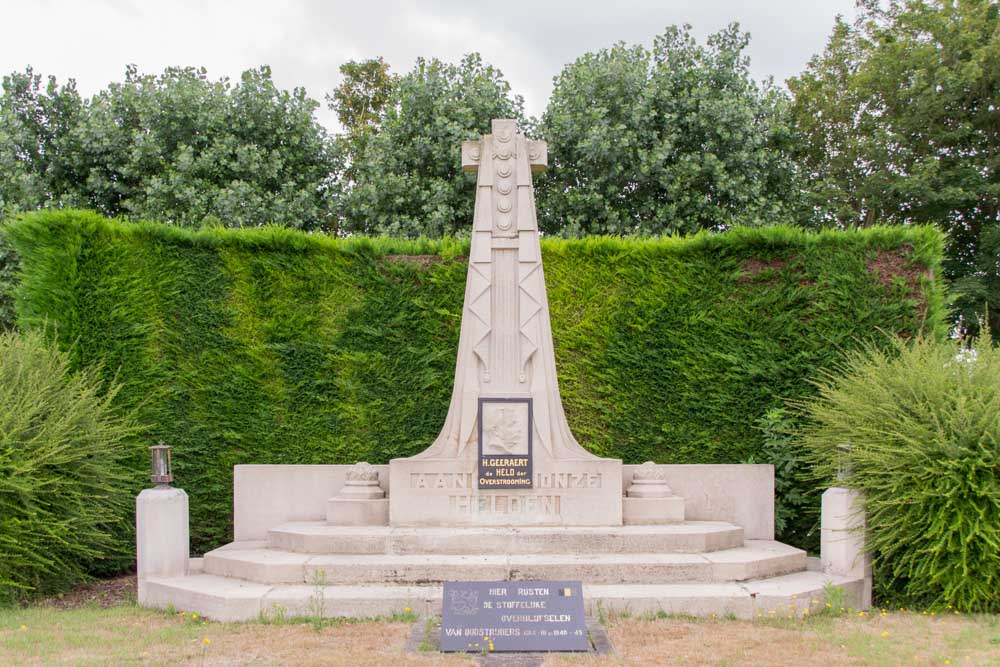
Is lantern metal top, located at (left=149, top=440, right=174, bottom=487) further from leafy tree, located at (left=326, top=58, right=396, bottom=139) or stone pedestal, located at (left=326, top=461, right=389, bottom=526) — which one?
leafy tree, located at (left=326, top=58, right=396, bottom=139)

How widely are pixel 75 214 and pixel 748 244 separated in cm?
757

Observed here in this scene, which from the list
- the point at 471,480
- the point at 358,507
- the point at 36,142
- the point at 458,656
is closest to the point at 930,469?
the point at 471,480

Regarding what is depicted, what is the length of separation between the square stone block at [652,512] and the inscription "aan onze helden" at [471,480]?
0.45 m

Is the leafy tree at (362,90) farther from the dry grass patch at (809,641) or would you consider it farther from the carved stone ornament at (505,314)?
the dry grass patch at (809,641)

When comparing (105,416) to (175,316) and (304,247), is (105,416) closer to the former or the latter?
(175,316)

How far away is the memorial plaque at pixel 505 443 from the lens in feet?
25.3

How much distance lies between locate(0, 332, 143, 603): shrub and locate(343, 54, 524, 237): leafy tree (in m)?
6.38

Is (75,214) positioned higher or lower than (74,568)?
higher

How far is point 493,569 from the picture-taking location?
667cm

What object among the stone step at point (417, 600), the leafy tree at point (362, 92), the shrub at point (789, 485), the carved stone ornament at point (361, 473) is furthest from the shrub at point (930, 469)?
the leafy tree at point (362, 92)

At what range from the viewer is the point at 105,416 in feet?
27.9

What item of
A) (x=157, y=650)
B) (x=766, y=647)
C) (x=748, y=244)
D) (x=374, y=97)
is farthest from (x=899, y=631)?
(x=374, y=97)

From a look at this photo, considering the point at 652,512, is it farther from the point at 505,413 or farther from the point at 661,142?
the point at 661,142

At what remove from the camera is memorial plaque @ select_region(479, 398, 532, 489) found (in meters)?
7.71
